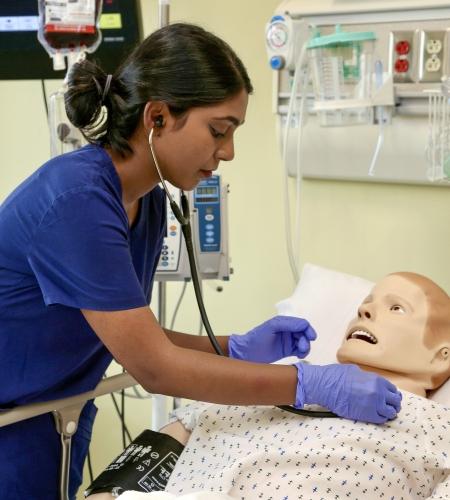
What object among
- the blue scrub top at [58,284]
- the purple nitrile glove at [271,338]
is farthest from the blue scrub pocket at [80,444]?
the purple nitrile glove at [271,338]

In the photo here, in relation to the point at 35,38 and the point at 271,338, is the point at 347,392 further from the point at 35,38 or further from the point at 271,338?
the point at 35,38

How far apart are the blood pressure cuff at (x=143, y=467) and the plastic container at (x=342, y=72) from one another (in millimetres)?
1028

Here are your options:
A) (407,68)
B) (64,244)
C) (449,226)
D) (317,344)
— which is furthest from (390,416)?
(407,68)

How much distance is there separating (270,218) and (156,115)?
1247mm

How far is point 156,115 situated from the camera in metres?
1.43

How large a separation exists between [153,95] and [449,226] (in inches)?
46.5

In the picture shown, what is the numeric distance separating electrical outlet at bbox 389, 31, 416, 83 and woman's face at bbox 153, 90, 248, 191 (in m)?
0.83

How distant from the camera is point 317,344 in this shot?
203 centimetres

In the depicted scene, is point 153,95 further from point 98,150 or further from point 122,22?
point 122,22

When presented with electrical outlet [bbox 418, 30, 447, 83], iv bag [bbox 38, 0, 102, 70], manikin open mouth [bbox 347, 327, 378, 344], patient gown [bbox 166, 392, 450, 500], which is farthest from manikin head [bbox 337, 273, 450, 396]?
iv bag [bbox 38, 0, 102, 70]

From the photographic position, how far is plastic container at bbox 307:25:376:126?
212 cm

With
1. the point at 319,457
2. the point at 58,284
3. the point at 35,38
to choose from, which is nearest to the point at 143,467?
the point at 319,457

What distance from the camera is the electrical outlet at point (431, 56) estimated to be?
6.89 feet

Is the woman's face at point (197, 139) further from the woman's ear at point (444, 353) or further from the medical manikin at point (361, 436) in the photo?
the woman's ear at point (444, 353)
